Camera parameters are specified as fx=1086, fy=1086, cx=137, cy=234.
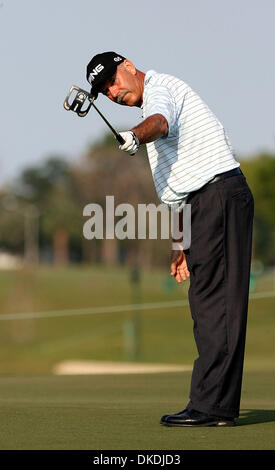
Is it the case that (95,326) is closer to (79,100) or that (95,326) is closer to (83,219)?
(79,100)

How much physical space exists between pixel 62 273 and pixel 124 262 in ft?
124

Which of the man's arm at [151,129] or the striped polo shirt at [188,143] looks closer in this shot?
the man's arm at [151,129]

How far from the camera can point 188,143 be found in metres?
5.33

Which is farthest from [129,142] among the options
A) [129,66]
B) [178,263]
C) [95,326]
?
[95,326]

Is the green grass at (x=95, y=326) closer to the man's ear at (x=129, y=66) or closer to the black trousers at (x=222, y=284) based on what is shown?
the black trousers at (x=222, y=284)

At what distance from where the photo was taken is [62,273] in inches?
2386

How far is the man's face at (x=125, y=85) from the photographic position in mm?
5336

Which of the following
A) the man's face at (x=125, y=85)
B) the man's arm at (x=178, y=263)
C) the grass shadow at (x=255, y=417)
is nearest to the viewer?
the man's face at (x=125, y=85)

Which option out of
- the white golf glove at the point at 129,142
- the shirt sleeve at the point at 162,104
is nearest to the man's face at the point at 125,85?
the shirt sleeve at the point at 162,104

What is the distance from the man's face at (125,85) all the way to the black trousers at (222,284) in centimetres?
57

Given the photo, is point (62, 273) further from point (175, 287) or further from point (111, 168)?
point (111, 168)

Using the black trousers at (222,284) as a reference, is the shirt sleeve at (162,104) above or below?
above

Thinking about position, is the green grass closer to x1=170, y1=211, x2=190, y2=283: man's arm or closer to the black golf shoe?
x1=170, y1=211, x2=190, y2=283: man's arm

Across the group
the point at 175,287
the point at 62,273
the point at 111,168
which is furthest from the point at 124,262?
the point at 175,287
